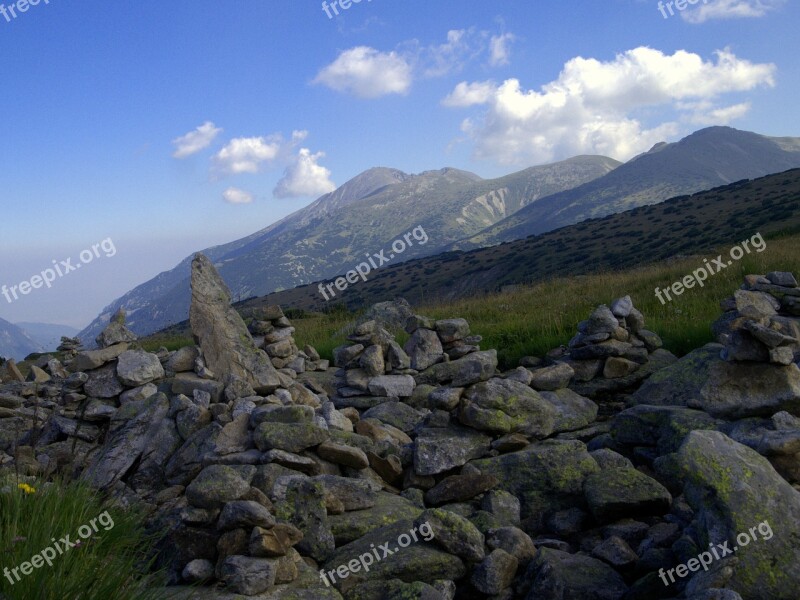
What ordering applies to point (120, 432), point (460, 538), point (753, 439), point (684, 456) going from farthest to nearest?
point (120, 432), point (753, 439), point (460, 538), point (684, 456)

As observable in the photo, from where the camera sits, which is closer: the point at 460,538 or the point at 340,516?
the point at 460,538

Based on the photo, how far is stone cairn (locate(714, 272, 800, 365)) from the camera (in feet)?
26.8

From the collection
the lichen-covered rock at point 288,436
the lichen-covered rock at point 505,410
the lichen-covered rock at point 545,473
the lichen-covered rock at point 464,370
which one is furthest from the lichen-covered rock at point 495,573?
the lichen-covered rock at point 464,370

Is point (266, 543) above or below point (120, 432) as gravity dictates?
below

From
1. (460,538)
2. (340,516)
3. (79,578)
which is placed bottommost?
(460,538)

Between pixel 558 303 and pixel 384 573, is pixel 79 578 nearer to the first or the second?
pixel 384 573

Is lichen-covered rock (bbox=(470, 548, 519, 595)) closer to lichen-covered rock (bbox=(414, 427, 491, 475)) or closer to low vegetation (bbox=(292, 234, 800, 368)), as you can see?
lichen-covered rock (bbox=(414, 427, 491, 475))

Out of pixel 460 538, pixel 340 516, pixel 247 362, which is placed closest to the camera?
pixel 460 538

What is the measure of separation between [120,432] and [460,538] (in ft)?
18.4

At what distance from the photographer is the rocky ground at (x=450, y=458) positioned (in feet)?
17.8

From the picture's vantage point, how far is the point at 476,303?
23000mm

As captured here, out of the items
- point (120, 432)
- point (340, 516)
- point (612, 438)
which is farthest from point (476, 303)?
point (340, 516)

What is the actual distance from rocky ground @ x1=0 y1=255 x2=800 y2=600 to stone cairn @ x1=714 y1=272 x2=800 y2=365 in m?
0.03

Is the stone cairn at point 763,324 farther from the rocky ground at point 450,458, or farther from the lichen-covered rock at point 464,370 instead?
the lichen-covered rock at point 464,370
